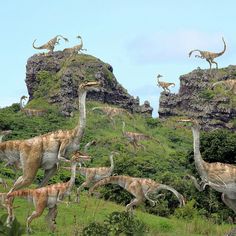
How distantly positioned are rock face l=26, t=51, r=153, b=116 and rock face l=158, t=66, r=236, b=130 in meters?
2.49

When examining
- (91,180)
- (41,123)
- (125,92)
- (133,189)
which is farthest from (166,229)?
(125,92)

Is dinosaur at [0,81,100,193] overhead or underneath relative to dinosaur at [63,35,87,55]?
underneath

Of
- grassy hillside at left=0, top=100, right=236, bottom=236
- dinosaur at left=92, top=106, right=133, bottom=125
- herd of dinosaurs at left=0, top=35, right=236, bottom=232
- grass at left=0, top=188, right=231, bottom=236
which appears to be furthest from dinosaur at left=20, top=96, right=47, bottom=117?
herd of dinosaurs at left=0, top=35, right=236, bottom=232

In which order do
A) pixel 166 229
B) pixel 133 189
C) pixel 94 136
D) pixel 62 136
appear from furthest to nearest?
pixel 94 136 → pixel 133 189 → pixel 166 229 → pixel 62 136

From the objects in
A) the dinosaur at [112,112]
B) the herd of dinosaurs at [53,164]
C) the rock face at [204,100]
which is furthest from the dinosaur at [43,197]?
the rock face at [204,100]

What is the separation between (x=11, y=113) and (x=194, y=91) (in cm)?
1456

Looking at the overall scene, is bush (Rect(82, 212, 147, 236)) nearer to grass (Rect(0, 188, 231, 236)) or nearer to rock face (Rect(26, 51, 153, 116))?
grass (Rect(0, 188, 231, 236))

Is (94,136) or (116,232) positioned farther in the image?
(94,136)

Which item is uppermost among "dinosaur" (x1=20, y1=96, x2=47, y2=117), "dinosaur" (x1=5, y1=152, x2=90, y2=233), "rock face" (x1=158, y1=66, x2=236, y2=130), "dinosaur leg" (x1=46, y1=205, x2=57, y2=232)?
"rock face" (x1=158, y1=66, x2=236, y2=130)

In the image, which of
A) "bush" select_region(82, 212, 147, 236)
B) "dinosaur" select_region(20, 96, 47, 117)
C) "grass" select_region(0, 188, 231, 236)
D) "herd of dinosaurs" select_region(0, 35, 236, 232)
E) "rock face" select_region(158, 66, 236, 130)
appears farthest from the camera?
"rock face" select_region(158, 66, 236, 130)

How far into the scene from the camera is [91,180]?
53.9ft

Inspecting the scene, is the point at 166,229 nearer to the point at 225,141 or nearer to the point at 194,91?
the point at 225,141

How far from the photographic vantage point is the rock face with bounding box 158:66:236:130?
126 ft

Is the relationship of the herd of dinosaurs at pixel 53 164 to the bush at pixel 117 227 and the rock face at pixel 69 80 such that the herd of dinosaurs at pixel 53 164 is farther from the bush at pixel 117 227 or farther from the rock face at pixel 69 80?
the rock face at pixel 69 80
